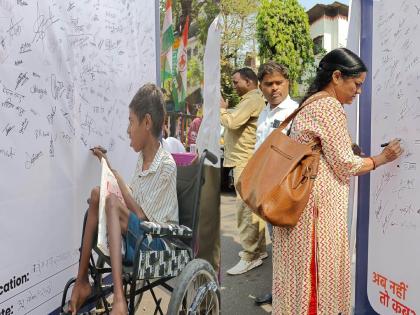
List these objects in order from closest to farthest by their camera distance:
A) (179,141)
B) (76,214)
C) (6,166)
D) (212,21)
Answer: (6,166)
(76,214)
(212,21)
(179,141)

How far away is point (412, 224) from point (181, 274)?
1136 mm

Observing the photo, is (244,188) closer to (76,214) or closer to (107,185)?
(107,185)

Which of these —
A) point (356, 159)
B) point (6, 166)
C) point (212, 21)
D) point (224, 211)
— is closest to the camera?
point (6, 166)

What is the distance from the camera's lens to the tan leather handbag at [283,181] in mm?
2021

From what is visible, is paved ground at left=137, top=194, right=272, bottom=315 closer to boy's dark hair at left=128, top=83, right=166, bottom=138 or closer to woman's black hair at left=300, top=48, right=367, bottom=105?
boy's dark hair at left=128, top=83, right=166, bottom=138

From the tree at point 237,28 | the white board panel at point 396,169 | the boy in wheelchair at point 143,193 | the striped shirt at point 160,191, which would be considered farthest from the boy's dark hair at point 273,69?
the tree at point 237,28

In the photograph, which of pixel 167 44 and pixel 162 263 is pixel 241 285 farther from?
pixel 167 44

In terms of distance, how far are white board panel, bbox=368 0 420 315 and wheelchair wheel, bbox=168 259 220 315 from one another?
0.91m

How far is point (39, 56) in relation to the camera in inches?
84.7

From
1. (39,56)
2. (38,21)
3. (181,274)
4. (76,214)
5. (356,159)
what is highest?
(38,21)

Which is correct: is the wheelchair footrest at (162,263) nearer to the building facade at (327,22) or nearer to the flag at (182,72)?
the flag at (182,72)

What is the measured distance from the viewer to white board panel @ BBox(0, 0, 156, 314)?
1.98 meters

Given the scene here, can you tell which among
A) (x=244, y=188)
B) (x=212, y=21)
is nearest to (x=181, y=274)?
(x=244, y=188)

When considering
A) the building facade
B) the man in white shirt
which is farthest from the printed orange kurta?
the building facade
